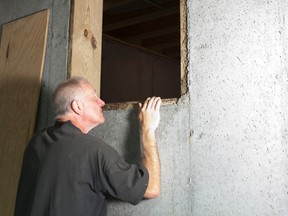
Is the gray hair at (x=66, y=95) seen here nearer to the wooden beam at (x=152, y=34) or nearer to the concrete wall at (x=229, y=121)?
the concrete wall at (x=229, y=121)

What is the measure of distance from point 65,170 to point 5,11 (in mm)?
1667

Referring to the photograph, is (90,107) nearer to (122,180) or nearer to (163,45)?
(122,180)

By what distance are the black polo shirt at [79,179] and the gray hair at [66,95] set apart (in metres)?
0.19

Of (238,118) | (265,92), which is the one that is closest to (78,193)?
(238,118)

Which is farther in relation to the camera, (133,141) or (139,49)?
(139,49)

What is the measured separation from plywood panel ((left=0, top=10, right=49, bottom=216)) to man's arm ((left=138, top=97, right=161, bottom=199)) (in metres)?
0.82

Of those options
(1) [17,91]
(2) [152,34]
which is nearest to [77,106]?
(1) [17,91]

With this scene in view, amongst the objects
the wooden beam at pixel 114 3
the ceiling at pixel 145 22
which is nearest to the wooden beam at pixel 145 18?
the ceiling at pixel 145 22

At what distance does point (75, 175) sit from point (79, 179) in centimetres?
2

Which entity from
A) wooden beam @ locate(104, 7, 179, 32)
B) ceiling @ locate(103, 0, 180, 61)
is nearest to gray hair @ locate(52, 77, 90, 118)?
ceiling @ locate(103, 0, 180, 61)

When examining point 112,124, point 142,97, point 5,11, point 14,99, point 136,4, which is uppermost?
point 136,4

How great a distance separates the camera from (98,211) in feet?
5.09

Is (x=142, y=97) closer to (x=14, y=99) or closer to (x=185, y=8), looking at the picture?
(x=14, y=99)

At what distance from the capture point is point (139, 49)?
411cm
